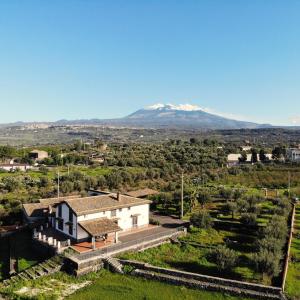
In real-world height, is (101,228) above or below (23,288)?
above

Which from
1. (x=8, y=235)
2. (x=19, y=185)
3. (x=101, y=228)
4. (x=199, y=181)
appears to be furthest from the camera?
(x=199, y=181)

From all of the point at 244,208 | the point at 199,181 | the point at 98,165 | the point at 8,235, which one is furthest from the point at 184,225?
A: the point at 98,165

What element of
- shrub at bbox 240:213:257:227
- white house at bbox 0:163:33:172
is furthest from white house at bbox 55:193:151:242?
white house at bbox 0:163:33:172

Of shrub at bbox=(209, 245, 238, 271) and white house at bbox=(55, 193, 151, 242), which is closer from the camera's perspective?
shrub at bbox=(209, 245, 238, 271)

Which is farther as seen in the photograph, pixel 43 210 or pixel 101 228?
pixel 43 210

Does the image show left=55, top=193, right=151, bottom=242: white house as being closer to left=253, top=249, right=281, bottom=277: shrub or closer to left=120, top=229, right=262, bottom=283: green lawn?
left=120, top=229, right=262, bottom=283: green lawn

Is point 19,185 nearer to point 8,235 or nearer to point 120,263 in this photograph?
point 8,235

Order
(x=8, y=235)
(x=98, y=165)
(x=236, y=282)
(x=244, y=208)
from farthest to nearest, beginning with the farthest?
(x=98, y=165)
(x=244, y=208)
(x=8, y=235)
(x=236, y=282)
